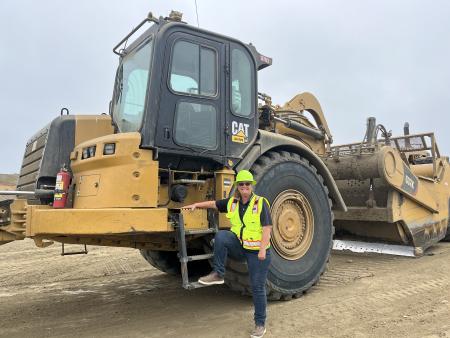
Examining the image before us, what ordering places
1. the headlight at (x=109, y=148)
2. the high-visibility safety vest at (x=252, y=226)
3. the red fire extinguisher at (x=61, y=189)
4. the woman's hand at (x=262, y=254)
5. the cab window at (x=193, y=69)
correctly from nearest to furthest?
the woman's hand at (x=262, y=254), the high-visibility safety vest at (x=252, y=226), the headlight at (x=109, y=148), the red fire extinguisher at (x=61, y=189), the cab window at (x=193, y=69)

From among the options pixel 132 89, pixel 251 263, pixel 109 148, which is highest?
pixel 132 89

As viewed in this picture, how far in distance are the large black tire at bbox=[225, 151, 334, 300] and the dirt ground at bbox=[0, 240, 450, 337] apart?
0.24m

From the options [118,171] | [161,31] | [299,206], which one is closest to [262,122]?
[299,206]

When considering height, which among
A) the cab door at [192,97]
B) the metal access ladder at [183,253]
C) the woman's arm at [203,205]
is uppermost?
Result: the cab door at [192,97]

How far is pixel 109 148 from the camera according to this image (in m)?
3.67

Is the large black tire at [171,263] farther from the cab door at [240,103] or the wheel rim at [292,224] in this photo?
the cab door at [240,103]

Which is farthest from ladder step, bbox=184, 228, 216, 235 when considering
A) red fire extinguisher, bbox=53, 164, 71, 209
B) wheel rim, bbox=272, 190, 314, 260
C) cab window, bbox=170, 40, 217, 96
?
cab window, bbox=170, 40, 217, 96

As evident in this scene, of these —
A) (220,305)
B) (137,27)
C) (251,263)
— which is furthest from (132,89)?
(220,305)

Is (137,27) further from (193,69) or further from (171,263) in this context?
(171,263)

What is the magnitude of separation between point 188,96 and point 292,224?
1.80 metres

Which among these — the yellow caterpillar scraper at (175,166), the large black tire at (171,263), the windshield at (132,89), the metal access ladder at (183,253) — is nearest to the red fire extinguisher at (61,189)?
the yellow caterpillar scraper at (175,166)

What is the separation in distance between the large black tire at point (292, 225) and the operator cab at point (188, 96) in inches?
17.2

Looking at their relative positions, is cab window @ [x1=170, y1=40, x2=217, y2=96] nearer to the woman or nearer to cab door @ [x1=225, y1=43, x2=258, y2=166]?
cab door @ [x1=225, y1=43, x2=258, y2=166]

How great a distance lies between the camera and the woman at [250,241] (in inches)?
138
